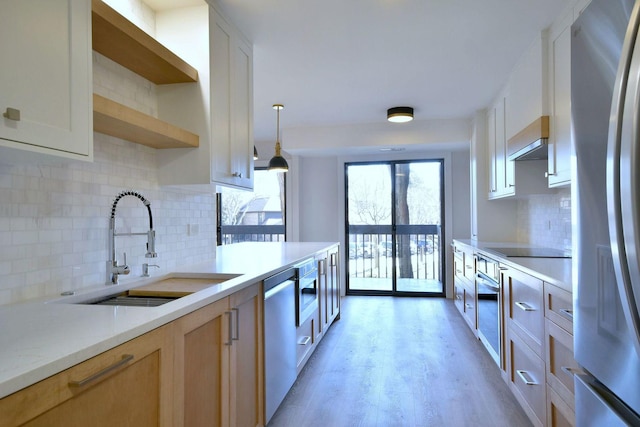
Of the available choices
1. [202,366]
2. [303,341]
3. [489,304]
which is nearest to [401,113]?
[489,304]

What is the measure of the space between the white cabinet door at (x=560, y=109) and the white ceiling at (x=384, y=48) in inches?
8.1

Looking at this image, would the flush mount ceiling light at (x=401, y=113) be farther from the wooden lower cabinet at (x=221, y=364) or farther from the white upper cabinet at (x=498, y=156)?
the wooden lower cabinet at (x=221, y=364)

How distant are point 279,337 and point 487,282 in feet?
5.75

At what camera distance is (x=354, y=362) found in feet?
10.3

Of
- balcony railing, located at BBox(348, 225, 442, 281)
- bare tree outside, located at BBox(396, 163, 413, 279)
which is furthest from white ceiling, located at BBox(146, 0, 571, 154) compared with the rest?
balcony railing, located at BBox(348, 225, 442, 281)

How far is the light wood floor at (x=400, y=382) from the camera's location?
228 centimetres

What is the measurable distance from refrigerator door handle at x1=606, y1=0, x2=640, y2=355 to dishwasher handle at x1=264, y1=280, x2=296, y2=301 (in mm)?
1606

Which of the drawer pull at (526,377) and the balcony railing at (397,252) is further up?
the balcony railing at (397,252)

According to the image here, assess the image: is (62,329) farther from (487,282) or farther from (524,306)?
(487,282)

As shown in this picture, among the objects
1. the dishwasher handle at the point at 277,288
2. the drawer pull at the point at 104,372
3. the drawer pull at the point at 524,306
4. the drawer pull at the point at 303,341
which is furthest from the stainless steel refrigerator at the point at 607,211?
the drawer pull at the point at 303,341

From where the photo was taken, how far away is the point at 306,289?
293 centimetres

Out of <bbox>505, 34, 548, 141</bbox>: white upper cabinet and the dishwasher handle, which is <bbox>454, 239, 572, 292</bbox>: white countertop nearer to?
<bbox>505, 34, 548, 141</bbox>: white upper cabinet

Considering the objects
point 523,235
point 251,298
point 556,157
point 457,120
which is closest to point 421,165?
point 457,120

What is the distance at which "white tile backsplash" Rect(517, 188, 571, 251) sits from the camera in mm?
3064
